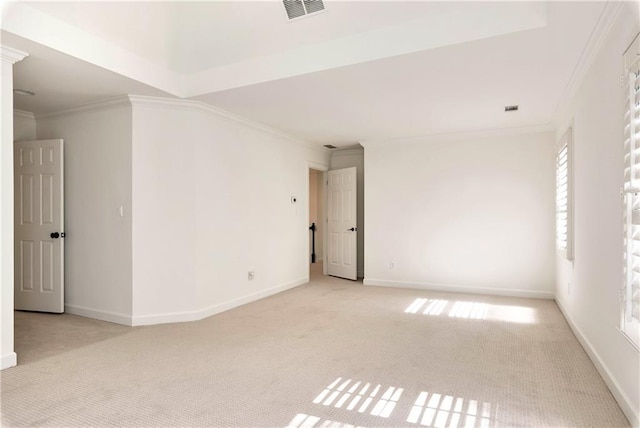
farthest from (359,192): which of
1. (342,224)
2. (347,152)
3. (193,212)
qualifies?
(193,212)

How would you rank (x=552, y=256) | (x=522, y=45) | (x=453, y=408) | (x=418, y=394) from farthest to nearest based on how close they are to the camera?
(x=552, y=256) → (x=522, y=45) → (x=418, y=394) → (x=453, y=408)

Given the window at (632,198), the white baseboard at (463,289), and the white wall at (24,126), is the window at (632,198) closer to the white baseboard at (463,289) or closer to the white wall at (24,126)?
the white baseboard at (463,289)

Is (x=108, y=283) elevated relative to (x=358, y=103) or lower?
lower

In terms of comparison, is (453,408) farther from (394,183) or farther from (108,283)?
(394,183)

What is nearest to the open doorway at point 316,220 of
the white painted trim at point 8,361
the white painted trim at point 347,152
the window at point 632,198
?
the white painted trim at point 347,152

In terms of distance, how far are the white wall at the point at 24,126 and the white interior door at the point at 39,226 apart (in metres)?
0.16

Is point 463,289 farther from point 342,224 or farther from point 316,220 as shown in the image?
point 316,220

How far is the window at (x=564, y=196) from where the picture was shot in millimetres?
3982

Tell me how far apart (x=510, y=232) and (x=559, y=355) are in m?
2.64

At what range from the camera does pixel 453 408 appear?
7.55ft

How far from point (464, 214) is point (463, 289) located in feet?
3.69

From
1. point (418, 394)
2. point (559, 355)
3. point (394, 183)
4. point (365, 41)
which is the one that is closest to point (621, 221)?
point (559, 355)

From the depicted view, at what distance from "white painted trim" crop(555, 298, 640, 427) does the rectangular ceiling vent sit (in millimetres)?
3335

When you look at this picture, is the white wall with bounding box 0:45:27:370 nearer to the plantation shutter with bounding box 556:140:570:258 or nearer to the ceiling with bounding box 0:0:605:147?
the ceiling with bounding box 0:0:605:147
